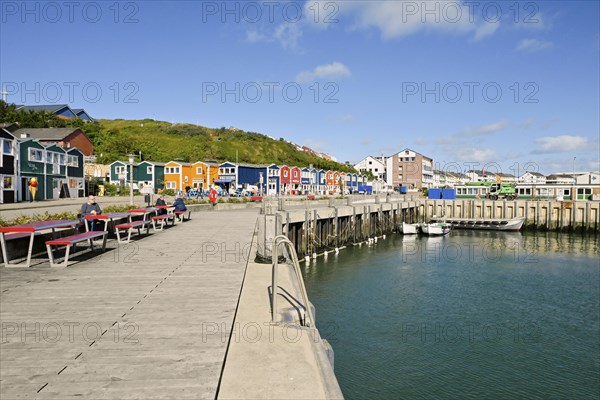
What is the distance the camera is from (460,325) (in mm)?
15250

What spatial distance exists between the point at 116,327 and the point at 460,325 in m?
12.6

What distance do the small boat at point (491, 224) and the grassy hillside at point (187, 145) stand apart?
58.9m

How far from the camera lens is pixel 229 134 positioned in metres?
151

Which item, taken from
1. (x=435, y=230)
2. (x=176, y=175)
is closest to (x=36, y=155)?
(x=176, y=175)

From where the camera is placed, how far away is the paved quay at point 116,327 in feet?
14.3

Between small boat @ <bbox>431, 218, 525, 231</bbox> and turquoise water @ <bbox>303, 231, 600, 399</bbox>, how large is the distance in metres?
20.4

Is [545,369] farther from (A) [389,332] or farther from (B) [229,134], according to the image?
(B) [229,134]

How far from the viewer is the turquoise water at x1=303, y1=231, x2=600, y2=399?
432 inches

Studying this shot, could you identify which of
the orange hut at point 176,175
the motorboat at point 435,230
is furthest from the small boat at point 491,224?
the orange hut at point 176,175

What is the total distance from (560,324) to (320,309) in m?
8.56

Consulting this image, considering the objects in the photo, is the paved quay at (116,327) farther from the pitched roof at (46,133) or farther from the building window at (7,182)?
the pitched roof at (46,133)

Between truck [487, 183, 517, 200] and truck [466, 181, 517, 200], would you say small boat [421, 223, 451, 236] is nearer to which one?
truck [466, 181, 517, 200]

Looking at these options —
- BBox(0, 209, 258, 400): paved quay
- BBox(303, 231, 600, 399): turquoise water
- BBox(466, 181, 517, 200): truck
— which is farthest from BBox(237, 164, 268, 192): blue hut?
BBox(0, 209, 258, 400): paved quay

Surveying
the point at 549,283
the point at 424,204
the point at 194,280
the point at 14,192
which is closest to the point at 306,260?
the point at 549,283
